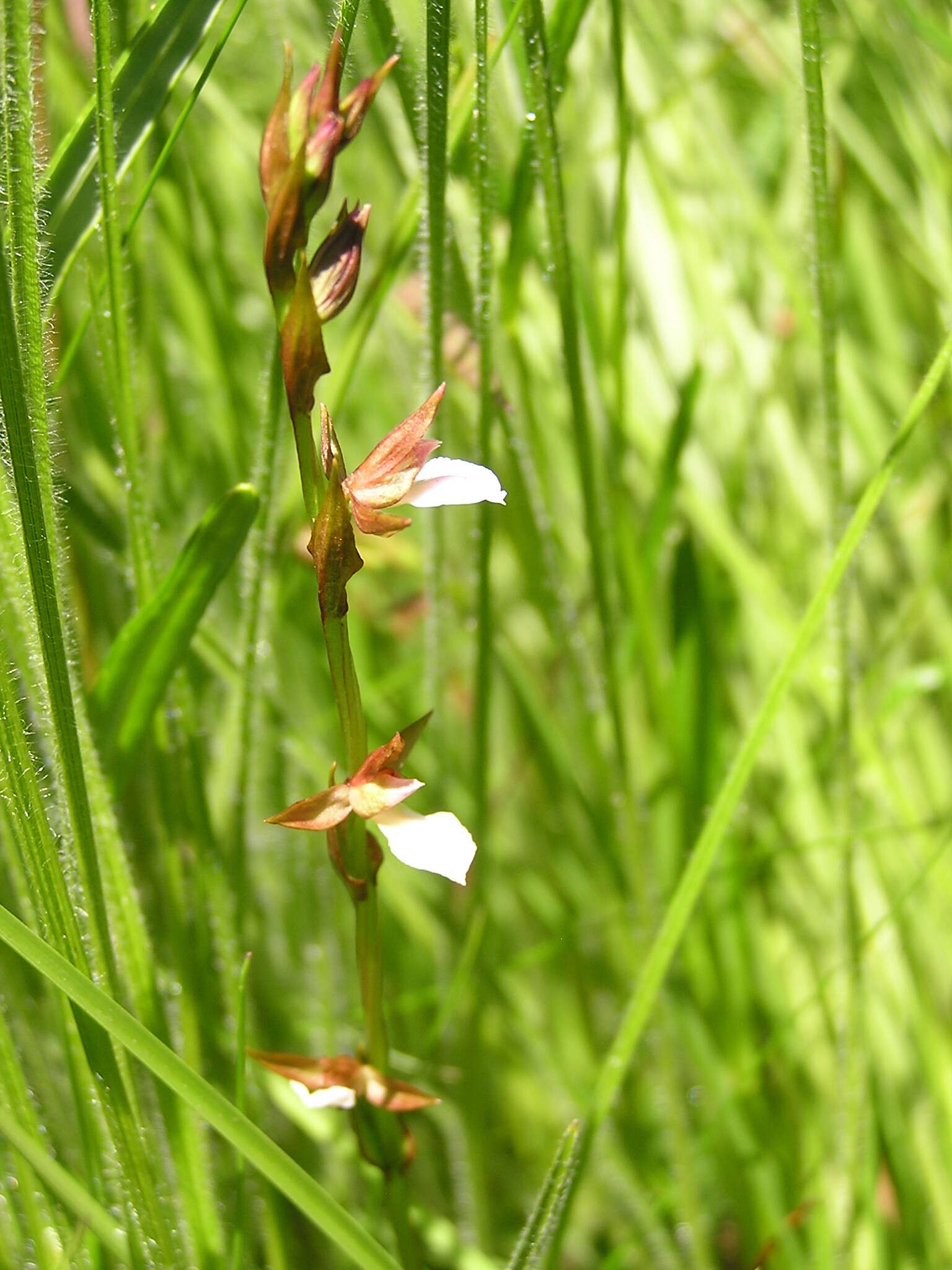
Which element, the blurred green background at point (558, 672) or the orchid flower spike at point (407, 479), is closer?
the orchid flower spike at point (407, 479)

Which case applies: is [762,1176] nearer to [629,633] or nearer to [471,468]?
[629,633]

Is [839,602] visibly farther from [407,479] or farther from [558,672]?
[558,672]

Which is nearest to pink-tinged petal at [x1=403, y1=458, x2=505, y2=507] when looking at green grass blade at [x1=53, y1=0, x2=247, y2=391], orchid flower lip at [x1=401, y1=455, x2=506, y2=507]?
orchid flower lip at [x1=401, y1=455, x2=506, y2=507]

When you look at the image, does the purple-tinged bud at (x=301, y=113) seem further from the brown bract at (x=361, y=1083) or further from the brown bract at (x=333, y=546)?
the brown bract at (x=361, y=1083)

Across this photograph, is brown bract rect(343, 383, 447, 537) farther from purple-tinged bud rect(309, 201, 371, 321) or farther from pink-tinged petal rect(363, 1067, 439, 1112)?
pink-tinged petal rect(363, 1067, 439, 1112)

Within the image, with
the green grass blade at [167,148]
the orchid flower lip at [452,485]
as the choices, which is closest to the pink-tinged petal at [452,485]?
the orchid flower lip at [452,485]

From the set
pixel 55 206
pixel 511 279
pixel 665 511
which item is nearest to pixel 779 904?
pixel 665 511
